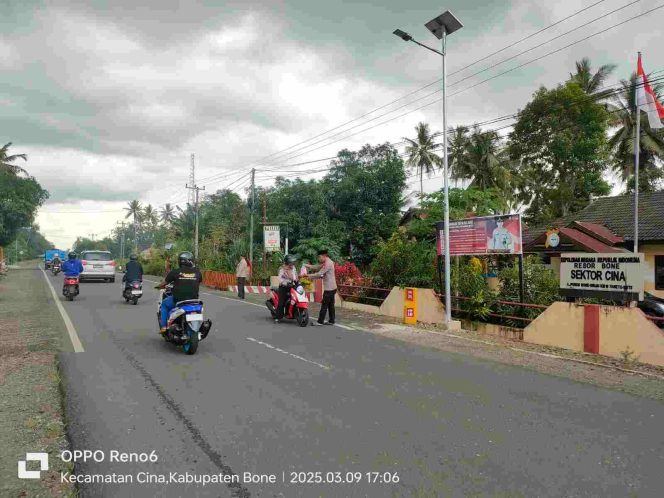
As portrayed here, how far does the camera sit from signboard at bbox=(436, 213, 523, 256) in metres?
11.8

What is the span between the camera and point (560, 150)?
112 feet

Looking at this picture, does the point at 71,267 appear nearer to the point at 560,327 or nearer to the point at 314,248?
the point at 314,248

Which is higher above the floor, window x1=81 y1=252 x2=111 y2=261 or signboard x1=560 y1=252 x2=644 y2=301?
window x1=81 y1=252 x2=111 y2=261

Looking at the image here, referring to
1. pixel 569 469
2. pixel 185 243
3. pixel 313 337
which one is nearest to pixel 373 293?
pixel 313 337

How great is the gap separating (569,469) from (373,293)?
1237 centimetres

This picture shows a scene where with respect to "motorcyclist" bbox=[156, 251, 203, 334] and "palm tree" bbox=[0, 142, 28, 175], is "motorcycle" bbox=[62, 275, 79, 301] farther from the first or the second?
"palm tree" bbox=[0, 142, 28, 175]

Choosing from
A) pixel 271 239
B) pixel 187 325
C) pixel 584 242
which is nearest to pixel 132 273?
pixel 187 325

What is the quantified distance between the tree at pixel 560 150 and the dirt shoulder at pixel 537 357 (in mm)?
26849

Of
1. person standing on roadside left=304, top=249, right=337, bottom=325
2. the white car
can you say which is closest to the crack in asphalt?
person standing on roadside left=304, top=249, right=337, bottom=325

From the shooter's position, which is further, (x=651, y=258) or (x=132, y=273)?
(x=651, y=258)

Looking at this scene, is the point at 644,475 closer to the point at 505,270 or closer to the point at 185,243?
the point at 505,270

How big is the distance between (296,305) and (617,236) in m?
17.4

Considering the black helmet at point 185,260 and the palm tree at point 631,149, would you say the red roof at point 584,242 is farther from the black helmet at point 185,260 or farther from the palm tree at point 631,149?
the palm tree at point 631,149

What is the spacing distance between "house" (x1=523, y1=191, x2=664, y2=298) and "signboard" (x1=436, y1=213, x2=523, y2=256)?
6.47 m
